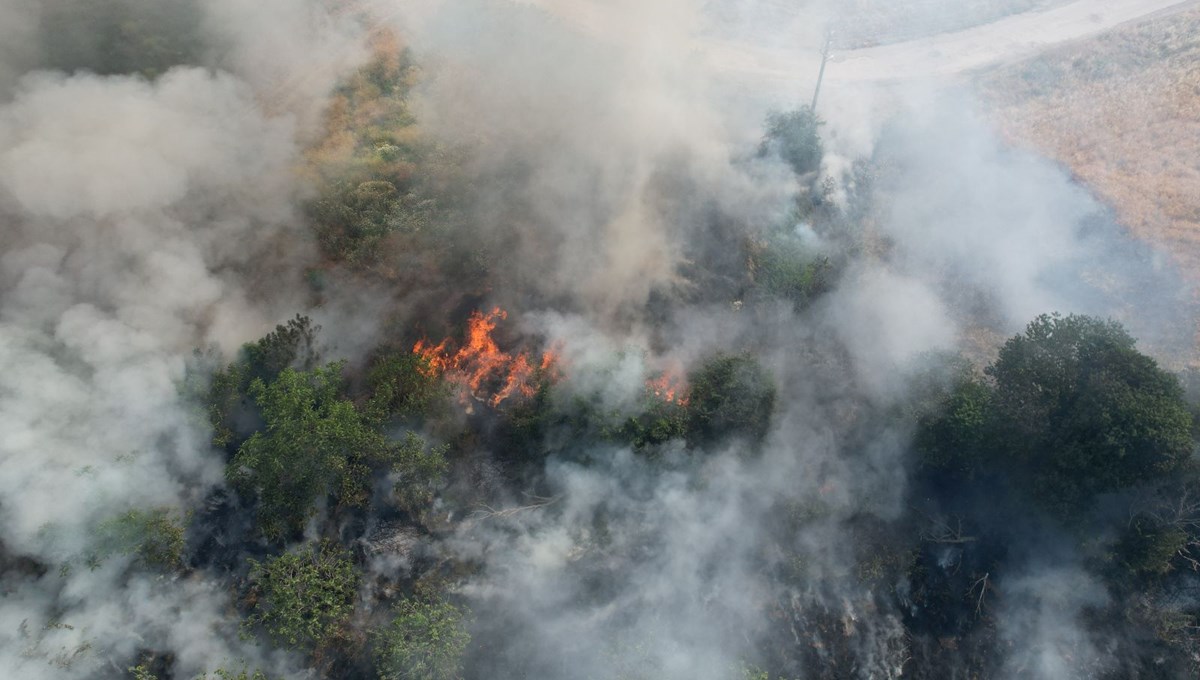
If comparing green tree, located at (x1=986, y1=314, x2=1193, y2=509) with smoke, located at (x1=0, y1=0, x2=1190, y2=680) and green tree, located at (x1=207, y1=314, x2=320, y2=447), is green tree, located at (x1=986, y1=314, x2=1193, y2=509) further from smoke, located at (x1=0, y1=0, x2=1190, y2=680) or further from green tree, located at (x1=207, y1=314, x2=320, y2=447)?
green tree, located at (x1=207, y1=314, x2=320, y2=447)

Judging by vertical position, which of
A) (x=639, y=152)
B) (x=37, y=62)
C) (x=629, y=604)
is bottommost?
(x=629, y=604)

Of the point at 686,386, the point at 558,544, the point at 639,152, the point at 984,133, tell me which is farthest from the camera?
the point at 984,133

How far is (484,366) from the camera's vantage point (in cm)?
2561

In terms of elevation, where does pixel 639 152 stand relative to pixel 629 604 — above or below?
above

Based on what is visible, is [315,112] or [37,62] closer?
[37,62]

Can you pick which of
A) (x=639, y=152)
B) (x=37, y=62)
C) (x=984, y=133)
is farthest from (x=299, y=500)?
(x=984, y=133)

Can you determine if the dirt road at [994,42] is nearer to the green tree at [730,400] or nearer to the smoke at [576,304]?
the smoke at [576,304]

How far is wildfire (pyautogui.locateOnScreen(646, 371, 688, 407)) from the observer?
24.8 metres

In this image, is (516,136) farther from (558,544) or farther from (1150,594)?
(1150,594)

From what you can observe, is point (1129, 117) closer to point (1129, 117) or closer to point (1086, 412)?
point (1129, 117)

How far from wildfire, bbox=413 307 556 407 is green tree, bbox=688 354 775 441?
5.76 meters

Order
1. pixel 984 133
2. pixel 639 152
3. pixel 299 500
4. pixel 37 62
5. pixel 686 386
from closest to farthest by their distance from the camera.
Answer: pixel 299 500, pixel 686 386, pixel 37 62, pixel 639 152, pixel 984 133

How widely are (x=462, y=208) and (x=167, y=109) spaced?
12849mm

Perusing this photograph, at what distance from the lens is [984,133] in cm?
3497
